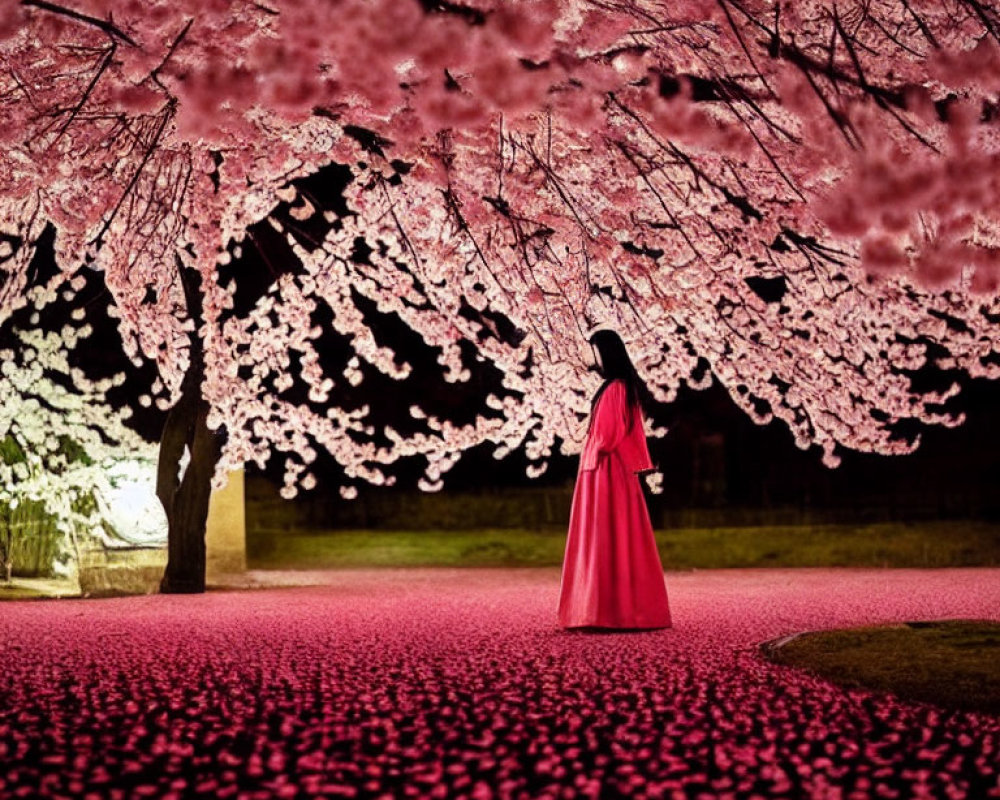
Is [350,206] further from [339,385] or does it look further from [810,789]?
[339,385]

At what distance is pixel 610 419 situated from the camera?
6.79 m

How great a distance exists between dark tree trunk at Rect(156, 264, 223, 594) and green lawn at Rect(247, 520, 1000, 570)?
391 cm

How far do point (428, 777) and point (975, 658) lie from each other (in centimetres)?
319

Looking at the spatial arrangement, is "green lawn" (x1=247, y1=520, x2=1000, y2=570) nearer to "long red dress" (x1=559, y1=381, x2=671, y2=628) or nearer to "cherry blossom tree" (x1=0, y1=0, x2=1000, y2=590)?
"cherry blossom tree" (x1=0, y1=0, x2=1000, y2=590)

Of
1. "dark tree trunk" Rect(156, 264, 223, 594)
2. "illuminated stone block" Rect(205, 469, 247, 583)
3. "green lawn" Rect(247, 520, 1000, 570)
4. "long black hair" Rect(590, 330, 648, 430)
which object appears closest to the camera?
"long black hair" Rect(590, 330, 648, 430)

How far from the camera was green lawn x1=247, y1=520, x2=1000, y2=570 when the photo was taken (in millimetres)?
12961

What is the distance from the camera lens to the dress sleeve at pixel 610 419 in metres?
6.75

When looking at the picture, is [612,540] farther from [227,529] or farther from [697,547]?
[697,547]

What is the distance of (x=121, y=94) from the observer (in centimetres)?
557

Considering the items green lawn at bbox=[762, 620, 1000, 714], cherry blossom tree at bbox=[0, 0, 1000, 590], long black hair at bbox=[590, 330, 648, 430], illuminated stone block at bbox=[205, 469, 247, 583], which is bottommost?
green lawn at bbox=[762, 620, 1000, 714]

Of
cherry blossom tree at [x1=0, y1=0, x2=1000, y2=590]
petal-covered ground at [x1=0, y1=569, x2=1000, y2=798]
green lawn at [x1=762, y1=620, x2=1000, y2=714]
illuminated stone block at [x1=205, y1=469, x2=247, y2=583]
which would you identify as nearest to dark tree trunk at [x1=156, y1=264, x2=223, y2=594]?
cherry blossom tree at [x1=0, y1=0, x2=1000, y2=590]

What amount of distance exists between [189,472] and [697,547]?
6295 millimetres

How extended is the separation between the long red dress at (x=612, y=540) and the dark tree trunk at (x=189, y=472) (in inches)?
184

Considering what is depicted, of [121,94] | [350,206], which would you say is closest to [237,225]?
[350,206]
